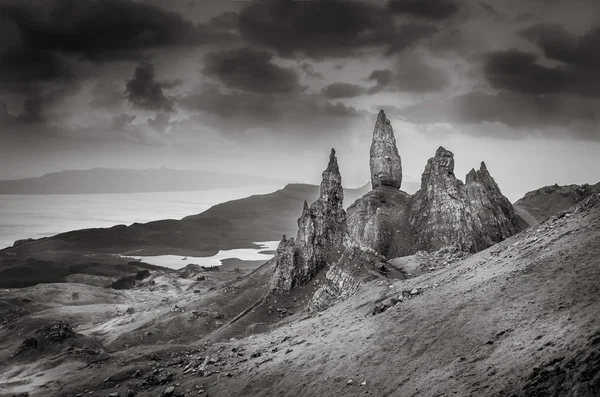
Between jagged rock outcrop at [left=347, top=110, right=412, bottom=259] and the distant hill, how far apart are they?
234ft

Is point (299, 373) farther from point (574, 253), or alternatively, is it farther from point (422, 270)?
point (422, 270)

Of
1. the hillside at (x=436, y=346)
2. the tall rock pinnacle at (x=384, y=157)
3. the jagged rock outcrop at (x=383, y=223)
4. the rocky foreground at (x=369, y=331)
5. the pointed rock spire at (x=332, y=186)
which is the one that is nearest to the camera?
the hillside at (x=436, y=346)

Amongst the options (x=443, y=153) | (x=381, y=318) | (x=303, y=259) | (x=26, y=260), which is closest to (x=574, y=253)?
(x=381, y=318)

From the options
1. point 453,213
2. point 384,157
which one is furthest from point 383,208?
point 384,157

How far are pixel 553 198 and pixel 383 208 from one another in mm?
114298

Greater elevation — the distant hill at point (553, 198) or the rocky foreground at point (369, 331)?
the distant hill at point (553, 198)

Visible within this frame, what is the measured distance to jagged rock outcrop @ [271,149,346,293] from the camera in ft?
222

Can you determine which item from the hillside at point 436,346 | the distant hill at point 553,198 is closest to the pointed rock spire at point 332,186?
the hillside at point 436,346

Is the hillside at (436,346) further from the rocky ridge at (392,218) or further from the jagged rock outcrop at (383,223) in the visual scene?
the jagged rock outcrop at (383,223)

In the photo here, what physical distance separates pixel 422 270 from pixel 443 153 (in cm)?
5612

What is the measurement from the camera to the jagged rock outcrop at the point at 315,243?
67625 millimetres

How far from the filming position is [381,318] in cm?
2884

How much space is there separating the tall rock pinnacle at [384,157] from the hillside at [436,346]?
73.8 metres

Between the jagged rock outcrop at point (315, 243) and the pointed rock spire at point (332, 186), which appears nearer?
the jagged rock outcrop at point (315, 243)
